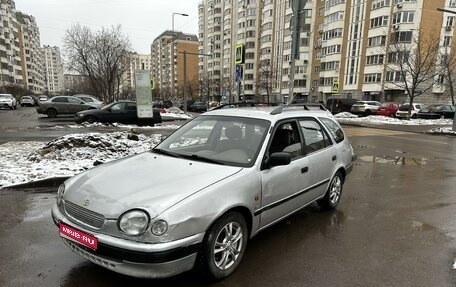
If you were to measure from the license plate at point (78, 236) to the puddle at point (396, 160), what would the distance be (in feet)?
28.9

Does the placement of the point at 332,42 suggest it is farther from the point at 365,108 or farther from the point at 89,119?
the point at 89,119

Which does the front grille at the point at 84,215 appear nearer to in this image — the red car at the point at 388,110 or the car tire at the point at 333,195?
the car tire at the point at 333,195

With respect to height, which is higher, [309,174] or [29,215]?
[309,174]

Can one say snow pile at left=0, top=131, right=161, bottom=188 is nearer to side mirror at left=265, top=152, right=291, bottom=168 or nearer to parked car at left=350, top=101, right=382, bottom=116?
side mirror at left=265, top=152, right=291, bottom=168

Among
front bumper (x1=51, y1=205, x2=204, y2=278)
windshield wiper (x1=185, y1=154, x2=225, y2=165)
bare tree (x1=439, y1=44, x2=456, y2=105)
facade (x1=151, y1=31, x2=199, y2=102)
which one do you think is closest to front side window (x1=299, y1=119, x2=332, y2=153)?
windshield wiper (x1=185, y1=154, x2=225, y2=165)

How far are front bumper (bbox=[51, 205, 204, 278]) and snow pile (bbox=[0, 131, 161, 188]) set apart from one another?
3.68m

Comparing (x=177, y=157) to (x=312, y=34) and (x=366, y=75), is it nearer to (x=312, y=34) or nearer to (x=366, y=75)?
(x=366, y=75)

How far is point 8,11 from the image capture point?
306ft

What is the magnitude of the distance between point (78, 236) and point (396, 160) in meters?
9.58

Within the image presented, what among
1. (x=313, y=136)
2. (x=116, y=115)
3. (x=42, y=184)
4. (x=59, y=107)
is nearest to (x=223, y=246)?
(x=313, y=136)

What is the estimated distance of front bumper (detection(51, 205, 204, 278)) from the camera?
105 inches

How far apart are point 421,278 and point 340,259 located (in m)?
0.77

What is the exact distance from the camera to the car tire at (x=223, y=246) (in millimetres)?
2990

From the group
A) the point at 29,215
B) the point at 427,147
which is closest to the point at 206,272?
the point at 29,215
